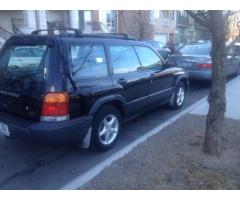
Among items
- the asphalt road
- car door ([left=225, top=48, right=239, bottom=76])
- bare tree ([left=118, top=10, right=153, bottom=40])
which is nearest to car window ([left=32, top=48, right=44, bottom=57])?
the asphalt road

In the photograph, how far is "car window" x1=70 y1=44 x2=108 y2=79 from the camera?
372 centimetres

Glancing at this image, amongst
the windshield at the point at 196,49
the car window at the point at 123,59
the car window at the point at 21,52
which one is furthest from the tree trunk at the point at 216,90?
the windshield at the point at 196,49

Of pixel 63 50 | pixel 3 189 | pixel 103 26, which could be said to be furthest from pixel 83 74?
pixel 103 26

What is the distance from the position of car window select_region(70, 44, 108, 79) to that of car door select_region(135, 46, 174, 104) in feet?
3.65

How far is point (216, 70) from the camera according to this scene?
3.62 m

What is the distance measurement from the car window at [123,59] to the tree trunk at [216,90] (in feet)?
4.64

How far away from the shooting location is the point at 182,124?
5.18 m

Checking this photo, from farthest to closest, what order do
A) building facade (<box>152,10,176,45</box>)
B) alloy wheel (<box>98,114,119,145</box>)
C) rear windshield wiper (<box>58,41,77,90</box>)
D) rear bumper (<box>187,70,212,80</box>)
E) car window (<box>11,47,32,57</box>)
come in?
building facade (<box>152,10,176,45</box>) < rear bumper (<box>187,70,212,80</box>) < alloy wheel (<box>98,114,119,145</box>) < car window (<box>11,47,32,57</box>) < rear windshield wiper (<box>58,41,77,90</box>)

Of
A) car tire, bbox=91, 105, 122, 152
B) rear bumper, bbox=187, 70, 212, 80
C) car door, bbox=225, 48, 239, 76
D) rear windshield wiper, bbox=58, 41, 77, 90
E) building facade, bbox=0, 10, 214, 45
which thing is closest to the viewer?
rear windshield wiper, bbox=58, 41, 77, 90

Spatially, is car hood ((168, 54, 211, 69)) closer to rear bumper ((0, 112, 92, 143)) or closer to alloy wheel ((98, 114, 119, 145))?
alloy wheel ((98, 114, 119, 145))

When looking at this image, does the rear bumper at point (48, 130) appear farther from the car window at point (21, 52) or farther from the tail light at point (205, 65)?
the tail light at point (205, 65)

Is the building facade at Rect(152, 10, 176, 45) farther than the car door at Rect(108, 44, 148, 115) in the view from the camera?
Yes

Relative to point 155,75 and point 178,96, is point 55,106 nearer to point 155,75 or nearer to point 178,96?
point 155,75
